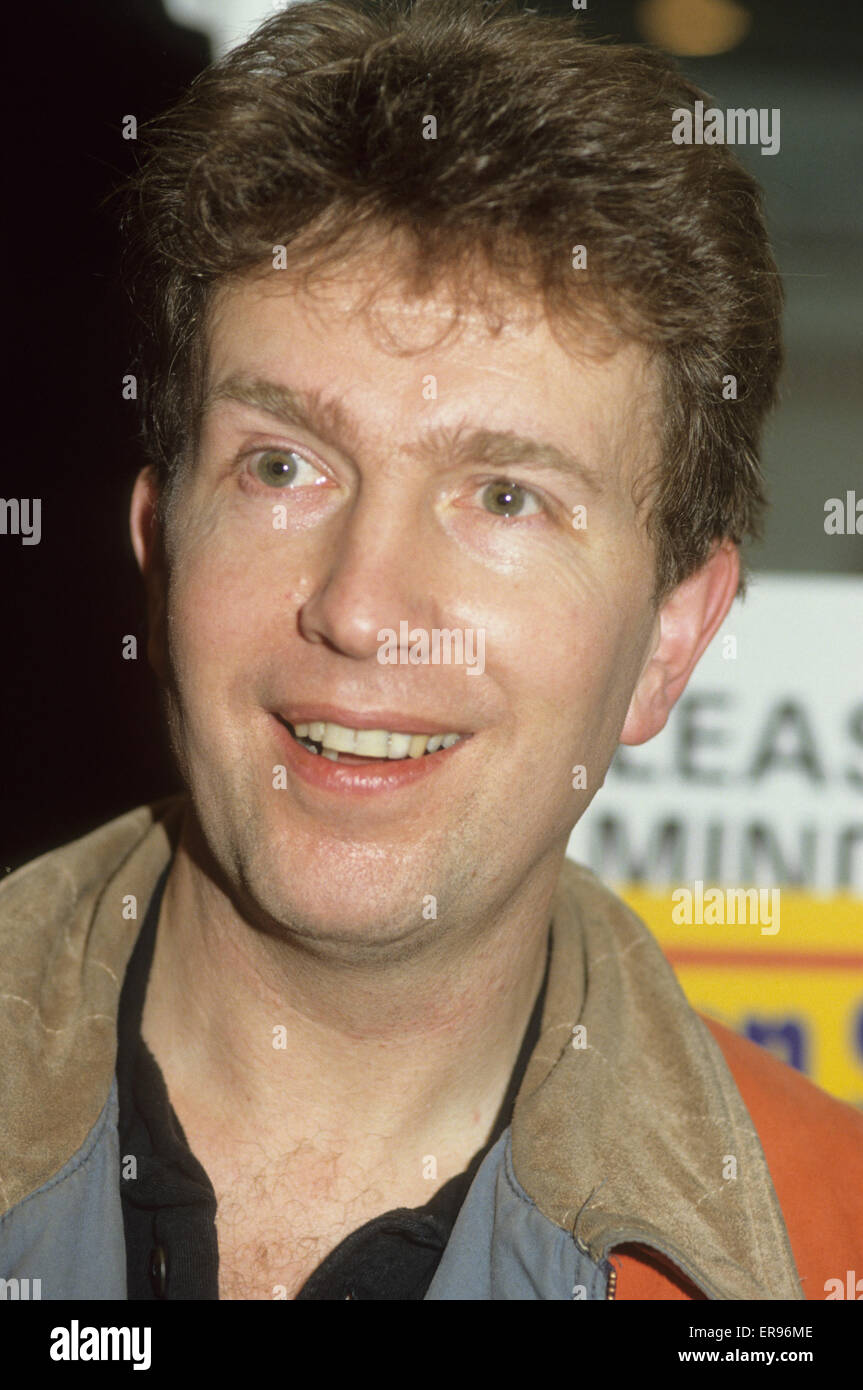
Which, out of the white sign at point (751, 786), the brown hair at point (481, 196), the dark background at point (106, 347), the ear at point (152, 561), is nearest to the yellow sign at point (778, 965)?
the white sign at point (751, 786)

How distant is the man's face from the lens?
1876mm

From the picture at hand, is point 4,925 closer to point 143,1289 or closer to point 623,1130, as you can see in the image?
point 143,1289

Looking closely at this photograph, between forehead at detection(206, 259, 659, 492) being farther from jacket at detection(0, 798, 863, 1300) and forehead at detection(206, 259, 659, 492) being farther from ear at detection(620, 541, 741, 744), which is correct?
jacket at detection(0, 798, 863, 1300)

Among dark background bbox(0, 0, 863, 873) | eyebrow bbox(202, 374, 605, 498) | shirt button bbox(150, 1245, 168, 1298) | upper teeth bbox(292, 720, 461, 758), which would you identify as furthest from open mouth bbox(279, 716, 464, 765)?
dark background bbox(0, 0, 863, 873)

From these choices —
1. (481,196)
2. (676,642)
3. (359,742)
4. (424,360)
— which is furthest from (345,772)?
(481,196)

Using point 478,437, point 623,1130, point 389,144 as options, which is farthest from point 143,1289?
point 389,144

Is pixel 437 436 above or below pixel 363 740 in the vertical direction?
above

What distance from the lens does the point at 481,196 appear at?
1.94 metres

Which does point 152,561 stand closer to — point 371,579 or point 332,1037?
point 371,579

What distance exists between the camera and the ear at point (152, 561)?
87.1 inches

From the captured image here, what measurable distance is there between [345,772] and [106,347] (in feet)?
5.74

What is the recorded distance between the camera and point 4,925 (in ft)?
7.07

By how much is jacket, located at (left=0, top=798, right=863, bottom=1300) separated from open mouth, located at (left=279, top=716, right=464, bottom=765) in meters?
0.51

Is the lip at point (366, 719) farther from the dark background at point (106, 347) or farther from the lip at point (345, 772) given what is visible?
the dark background at point (106, 347)
